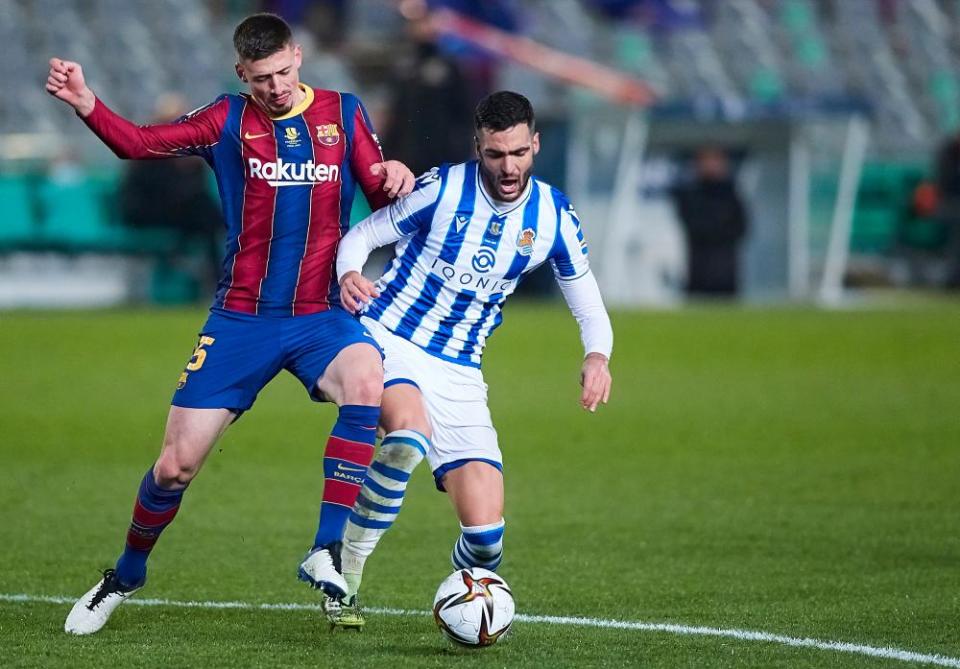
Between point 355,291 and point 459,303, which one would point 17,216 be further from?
point 355,291

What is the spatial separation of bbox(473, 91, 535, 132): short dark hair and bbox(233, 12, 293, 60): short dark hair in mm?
682

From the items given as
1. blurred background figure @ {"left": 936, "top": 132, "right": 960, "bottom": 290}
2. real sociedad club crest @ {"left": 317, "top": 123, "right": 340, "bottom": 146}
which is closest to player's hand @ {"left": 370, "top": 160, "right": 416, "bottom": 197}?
real sociedad club crest @ {"left": 317, "top": 123, "right": 340, "bottom": 146}

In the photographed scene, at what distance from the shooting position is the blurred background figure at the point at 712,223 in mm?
21500

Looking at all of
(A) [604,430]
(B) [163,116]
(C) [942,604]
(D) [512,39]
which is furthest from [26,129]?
(C) [942,604]

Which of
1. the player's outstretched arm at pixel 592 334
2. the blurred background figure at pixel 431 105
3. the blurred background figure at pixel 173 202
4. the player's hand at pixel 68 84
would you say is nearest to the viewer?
the player's hand at pixel 68 84

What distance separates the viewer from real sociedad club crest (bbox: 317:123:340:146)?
19.1ft

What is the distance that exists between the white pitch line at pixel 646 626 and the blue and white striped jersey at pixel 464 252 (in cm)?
93

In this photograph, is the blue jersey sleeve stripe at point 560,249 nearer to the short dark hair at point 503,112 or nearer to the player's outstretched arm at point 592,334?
the player's outstretched arm at point 592,334

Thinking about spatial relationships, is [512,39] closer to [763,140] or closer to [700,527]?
[763,140]

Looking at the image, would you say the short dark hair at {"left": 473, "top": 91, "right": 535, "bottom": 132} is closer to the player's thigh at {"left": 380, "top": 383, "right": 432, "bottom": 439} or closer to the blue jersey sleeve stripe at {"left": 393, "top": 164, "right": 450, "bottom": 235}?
the blue jersey sleeve stripe at {"left": 393, "top": 164, "right": 450, "bottom": 235}

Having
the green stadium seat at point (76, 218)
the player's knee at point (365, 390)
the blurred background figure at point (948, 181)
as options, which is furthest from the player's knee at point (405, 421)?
the blurred background figure at point (948, 181)

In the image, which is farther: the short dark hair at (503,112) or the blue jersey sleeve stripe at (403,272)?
the blue jersey sleeve stripe at (403,272)

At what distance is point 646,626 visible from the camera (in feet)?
18.1

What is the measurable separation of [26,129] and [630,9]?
9200 millimetres
